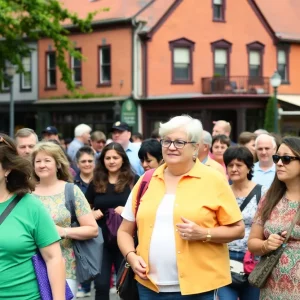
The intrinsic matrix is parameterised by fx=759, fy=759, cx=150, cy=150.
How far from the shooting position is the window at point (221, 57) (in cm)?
3538

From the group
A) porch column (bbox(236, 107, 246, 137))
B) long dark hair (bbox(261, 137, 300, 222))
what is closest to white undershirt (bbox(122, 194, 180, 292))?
long dark hair (bbox(261, 137, 300, 222))

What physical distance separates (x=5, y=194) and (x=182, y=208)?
1.21 m

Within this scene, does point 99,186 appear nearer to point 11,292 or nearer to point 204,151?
point 204,151

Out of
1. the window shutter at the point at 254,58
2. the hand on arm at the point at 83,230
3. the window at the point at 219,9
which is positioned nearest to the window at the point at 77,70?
the window at the point at 219,9

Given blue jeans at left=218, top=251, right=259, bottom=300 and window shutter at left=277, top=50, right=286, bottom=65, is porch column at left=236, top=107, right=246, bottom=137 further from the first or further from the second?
blue jeans at left=218, top=251, right=259, bottom=300

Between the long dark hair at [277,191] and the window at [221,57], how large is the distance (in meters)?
30.2

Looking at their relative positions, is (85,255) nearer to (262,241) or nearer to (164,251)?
(164,251)

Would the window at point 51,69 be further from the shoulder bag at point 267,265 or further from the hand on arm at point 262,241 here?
the shoulder bag at point 267,265

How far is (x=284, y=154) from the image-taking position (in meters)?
5.18

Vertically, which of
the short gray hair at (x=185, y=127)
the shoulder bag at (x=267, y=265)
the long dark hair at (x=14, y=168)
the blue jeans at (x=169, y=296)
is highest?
the short gray hair at (x=185, y=127)

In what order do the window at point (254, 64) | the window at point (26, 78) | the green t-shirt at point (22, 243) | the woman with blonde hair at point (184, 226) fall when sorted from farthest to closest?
the window at point (26, 78) < the window at point (254, 64) < the woman with blonde hair at point (184, 226) < the green t-shirt at point (22, 243)

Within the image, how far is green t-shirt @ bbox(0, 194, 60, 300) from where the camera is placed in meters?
4.11

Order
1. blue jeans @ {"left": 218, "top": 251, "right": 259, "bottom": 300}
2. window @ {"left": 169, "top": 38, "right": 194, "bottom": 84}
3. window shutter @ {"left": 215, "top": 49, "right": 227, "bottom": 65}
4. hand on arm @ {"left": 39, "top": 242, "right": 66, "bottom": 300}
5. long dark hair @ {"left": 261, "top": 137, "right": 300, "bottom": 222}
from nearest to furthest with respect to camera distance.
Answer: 1. hand on arm @ {"left": 39, "top": 242, "right": 66, "bottom": 300}
2. long dark hair @ {"left": 261, "top": 137, "right": 300, "bottom": 222}
3. blue jeans @ {"left": 218, "top": 251, "right": 259, "bottom": 300}
4. window @ {"left": 169, "top": 38, "right": 194, "bottom": 84}
5. window shutter @ {"left": 215, "top": 49, "right": 227, "bottom": 65}

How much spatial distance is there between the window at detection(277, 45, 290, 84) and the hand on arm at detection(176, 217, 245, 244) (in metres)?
33.4
